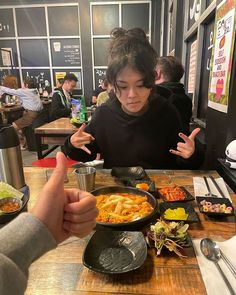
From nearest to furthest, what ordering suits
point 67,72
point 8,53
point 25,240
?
point 25,240 < point 8,53 < point 67,72

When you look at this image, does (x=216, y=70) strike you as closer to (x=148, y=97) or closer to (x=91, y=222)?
(x=148, y=97)

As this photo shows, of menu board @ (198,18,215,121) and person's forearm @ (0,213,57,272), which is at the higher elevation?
menu board @ (198,18,215,121)

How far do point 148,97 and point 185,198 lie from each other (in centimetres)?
83

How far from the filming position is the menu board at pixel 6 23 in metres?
7.06

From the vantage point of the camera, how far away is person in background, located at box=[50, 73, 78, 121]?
4.56 meters

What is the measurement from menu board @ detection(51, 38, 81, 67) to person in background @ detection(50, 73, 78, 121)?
2.66 metres

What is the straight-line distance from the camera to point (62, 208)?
2.04 ft

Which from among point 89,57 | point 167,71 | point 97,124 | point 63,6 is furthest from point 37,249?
point 63,6

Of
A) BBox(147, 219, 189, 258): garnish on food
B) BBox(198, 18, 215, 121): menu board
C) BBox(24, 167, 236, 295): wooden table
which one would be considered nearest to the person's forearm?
BBox(24, 167, 236, 295): wooden table

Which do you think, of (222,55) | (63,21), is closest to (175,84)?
Result: (222,55)

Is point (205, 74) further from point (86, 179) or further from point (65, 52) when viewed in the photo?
point (65, 52)

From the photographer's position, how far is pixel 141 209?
1.00 m

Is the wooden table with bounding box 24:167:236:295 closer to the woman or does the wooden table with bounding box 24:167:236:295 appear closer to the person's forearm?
the person's forearm

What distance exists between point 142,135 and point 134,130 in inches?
2.6
